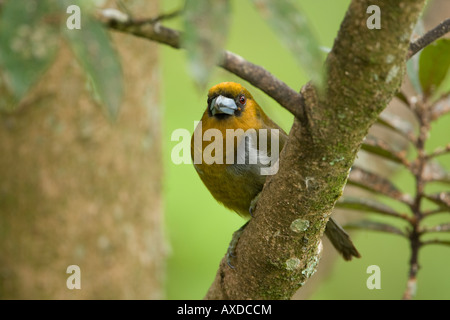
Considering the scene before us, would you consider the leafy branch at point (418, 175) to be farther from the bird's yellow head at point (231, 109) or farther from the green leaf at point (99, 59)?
the green leaf at point (99, 59)

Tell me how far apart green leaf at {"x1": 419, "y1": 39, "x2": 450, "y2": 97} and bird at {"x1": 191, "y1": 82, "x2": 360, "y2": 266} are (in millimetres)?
622

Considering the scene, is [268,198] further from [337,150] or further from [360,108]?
[360,108]

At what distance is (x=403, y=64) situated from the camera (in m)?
1.25

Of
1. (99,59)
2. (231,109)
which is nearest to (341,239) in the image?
(231,109)

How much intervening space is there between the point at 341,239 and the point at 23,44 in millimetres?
1901

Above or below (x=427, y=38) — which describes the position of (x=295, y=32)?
below

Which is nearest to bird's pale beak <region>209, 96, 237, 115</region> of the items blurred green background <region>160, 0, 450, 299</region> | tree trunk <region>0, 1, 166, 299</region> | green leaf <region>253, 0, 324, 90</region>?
tree trunk <region>0, 1, 166, 299</region>

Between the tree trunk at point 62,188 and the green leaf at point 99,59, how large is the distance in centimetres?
216

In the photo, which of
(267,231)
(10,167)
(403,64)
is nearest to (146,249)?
(10,167)

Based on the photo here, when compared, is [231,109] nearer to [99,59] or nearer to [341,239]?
[341,239]

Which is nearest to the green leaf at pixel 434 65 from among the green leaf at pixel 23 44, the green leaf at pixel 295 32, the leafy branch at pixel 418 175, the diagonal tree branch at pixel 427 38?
the leafy branch at pixel 418 175

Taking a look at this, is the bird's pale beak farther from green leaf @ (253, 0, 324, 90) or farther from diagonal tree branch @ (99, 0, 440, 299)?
green leaf @ (253, 0, 324, 90)

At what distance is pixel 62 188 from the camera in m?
3.16

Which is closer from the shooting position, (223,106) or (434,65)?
(434,65)
